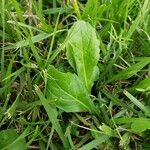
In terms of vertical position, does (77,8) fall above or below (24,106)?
above

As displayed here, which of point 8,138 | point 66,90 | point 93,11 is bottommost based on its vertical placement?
point 8,138

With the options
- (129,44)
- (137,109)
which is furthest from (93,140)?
(129,44)

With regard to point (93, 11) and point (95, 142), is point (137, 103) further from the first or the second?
point (93, 11)

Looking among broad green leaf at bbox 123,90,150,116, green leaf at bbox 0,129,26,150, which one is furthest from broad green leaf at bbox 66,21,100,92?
green leaf at bbox 0,129,26,150

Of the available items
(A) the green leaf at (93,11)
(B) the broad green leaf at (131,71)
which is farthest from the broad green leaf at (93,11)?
(B) the broad green leaf at (131,71)

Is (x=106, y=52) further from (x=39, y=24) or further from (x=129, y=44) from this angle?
(x=39, y=24)

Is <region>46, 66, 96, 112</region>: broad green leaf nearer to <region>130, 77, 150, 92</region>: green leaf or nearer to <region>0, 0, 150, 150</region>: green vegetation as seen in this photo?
<region>0, 0, 150, 150</region>: green vegetation

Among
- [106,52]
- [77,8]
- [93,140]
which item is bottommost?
[93,140]

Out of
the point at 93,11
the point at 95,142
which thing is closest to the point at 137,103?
the point at 95,142

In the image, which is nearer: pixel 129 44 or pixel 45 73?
pixel 45 73
